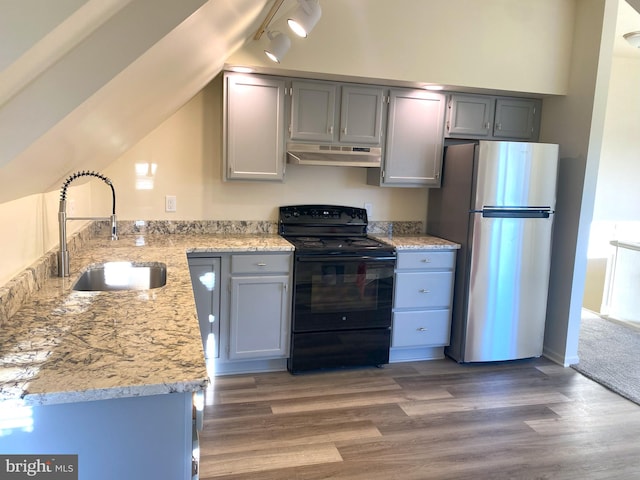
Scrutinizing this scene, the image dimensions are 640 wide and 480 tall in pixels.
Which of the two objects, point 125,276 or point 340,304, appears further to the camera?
point 340,304

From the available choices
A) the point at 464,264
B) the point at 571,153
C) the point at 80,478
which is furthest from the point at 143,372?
the point at 571,153

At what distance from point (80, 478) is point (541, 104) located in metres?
3.94

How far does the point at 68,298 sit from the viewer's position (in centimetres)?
172

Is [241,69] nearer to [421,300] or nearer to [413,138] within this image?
[413,138]

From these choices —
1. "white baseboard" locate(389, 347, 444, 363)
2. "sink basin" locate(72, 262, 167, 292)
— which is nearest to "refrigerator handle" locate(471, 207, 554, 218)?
"white baseboard" locate(389, 347, 444, 363)

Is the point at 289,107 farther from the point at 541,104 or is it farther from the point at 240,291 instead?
the point at 541,104

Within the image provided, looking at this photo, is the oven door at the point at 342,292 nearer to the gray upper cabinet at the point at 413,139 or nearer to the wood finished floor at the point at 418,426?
the wood finished floor at the point at 418,426

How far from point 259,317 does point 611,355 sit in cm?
289

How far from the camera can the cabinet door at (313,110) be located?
3234 mm

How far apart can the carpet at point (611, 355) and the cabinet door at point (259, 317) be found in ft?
7.48

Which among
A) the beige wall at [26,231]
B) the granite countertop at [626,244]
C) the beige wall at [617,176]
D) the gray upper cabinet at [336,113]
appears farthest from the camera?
the beige wall at [617,176]

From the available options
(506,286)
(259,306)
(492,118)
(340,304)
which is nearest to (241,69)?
(259,306)

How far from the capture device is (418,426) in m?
2.64

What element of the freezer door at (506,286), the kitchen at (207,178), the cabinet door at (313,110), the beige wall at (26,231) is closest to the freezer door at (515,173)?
the freezer door at (506,286)
